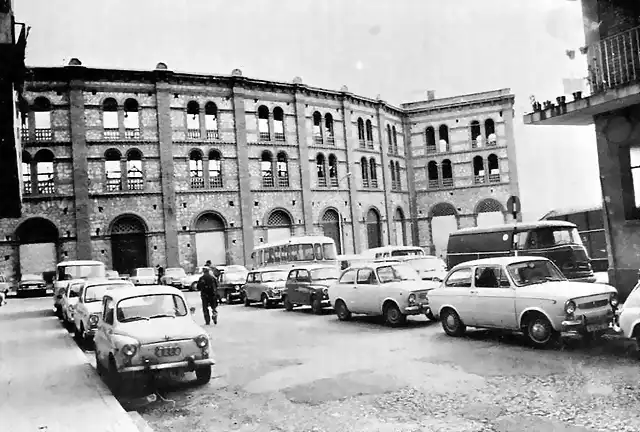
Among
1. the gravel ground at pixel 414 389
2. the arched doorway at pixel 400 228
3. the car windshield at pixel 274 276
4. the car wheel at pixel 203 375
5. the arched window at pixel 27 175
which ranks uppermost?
the arched window at pixel 27 175

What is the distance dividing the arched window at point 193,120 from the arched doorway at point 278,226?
7.24 m

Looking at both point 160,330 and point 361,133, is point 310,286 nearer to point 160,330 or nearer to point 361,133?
point 160,330

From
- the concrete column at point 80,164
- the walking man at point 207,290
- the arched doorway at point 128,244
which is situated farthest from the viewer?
the arched doorway at point 128,244

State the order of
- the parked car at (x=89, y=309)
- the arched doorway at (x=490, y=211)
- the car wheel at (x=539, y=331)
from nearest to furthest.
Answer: the car wheel at (x=539, y=331) → the parked car at (x=89, y=309) → the arched doorway at (x=490, y=211)

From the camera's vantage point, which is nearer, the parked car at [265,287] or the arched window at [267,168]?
the parked car at [265,287]

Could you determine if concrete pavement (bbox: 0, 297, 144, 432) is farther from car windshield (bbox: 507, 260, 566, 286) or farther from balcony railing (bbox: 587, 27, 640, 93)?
balcony railing (bbox: 587, 27, 640, 93)

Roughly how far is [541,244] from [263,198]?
72.3 feet

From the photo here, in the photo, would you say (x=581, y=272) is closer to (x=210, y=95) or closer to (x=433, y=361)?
(x=433, y=361)

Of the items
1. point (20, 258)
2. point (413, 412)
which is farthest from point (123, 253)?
point (413, 412)

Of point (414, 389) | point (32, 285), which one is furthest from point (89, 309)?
point (32, 285)

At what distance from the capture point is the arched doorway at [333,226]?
3825 cm

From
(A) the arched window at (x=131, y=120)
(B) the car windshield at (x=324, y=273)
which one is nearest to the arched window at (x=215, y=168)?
(A) the arched window at (x=131, y=120)

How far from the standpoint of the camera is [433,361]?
9039 mm

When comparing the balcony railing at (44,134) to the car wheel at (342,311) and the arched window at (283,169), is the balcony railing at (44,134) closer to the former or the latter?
the arched window at (283,169)
